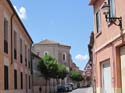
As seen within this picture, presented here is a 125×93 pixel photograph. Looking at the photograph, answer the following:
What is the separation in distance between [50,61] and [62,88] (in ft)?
66.5

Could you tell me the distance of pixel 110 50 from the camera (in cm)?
1977

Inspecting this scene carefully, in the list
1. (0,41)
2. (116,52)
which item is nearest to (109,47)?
(116,52)

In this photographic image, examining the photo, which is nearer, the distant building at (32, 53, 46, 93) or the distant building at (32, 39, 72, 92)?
the distant building at (32, 53, 46, 93)

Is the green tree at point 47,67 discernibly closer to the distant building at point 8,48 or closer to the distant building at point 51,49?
the distant building at point 8,48

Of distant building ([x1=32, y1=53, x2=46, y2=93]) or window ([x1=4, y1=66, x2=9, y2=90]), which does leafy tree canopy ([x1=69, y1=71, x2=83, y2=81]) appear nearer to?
distant building ([x1=32, y1=53, x2=46, y2=93])

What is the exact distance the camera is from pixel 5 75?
→ 27.8m

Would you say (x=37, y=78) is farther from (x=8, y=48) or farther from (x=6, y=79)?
(x=6, y=79)

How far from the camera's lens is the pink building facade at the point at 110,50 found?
17.7 m

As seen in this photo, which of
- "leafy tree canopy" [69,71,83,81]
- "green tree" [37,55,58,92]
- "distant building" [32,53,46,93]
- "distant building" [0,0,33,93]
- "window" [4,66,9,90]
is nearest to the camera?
"distant building" [0,0,33,93]

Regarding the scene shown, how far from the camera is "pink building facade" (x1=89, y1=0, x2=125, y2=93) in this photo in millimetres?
17672

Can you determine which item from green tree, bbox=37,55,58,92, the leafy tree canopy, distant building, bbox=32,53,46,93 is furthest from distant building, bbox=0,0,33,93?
the leafy tree canopy

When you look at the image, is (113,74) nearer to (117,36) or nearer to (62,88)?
(117,36)

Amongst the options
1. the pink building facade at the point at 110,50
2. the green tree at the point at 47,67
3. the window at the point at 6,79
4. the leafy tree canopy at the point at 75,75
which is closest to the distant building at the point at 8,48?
the window at the point at 6,79

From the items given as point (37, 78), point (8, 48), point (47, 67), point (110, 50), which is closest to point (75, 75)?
point (47, 67)
